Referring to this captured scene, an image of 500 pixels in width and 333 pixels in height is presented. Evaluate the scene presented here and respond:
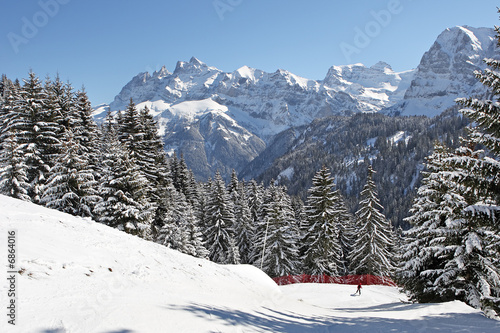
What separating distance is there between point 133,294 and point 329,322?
6.72 metres

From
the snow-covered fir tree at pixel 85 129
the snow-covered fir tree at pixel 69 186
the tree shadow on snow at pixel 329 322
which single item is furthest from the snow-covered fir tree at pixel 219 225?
the tree shadow on snow at pixel 329 322

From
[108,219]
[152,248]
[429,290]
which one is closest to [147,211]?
[108,219]

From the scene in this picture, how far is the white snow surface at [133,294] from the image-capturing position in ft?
20.2

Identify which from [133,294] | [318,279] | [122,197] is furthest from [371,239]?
[133,294]

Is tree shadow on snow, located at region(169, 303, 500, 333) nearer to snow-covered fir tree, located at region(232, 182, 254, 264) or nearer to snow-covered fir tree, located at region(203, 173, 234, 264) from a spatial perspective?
snow-covered fir tree, located at region(203, 173, 234, 264)

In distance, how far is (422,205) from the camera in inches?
733

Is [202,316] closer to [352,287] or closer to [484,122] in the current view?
[484,122]

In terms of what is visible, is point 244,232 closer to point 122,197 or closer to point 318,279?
point 318,279

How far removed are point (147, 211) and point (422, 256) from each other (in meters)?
Answer: 19.1

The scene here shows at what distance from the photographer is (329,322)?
34.8 ft

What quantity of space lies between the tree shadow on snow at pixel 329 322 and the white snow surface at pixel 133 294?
1.2 inches

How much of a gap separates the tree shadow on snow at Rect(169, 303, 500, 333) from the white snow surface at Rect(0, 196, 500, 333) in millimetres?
29

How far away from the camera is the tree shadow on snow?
26.6 feet

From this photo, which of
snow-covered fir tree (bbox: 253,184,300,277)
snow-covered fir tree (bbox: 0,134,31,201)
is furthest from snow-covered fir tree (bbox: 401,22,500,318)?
snow-covered fir tree (bbox: 0,134,31,201)
